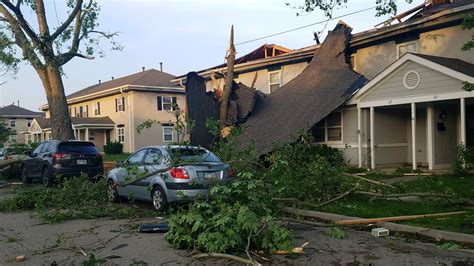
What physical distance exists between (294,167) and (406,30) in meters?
10.6

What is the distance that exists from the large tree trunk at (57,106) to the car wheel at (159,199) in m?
13.4

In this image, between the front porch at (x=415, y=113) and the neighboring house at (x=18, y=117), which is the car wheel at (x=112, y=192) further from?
the neighboring house at (x=18, y=117)

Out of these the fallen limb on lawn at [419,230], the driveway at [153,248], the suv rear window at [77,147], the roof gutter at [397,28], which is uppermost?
the roof gutter at [397,28]

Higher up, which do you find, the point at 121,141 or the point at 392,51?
the point at 392,51

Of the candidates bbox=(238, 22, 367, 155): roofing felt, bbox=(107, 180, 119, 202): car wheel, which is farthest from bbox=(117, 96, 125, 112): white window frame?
bbox=(107, 180, 119, 202): car wheel

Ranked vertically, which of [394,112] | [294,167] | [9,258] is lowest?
[9,258]

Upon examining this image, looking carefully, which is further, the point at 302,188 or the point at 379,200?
the point at 379,200

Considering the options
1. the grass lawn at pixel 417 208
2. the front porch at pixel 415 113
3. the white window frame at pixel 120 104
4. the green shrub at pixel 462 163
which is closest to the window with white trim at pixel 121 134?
the white window frame at pixel 120 104

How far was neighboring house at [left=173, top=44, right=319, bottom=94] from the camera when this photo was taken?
22.9 metres

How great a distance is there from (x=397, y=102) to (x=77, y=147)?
11.1m

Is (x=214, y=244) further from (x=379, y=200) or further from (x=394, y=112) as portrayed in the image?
(x=394, y=112)

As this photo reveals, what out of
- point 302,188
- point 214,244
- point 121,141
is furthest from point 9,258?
point 121,141

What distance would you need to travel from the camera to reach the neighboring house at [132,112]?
39594 millimetres

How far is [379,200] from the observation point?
10.2 m
